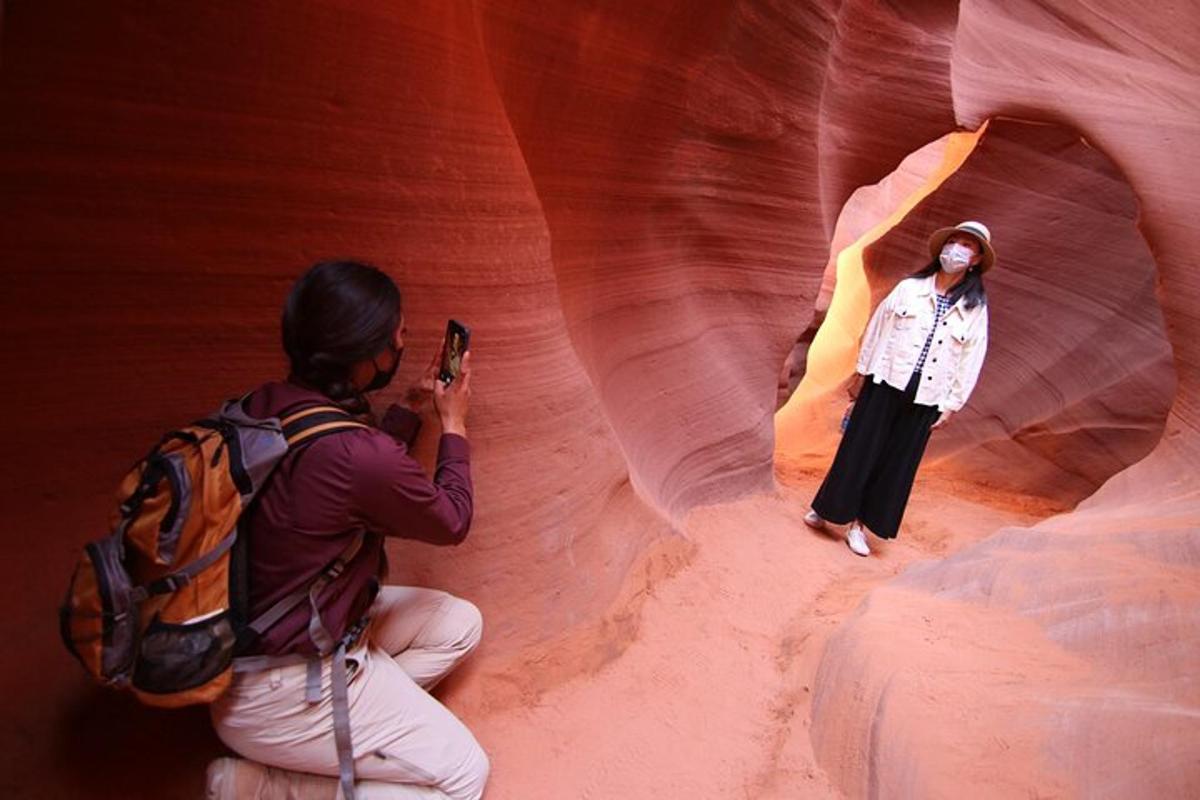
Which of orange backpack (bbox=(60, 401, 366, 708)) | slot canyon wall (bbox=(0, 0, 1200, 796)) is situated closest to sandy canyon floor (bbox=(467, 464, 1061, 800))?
slot canyon wall (bbox=(0, 0, 1200, 796))

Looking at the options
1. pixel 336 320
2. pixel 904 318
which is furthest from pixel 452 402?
pixel 904 318

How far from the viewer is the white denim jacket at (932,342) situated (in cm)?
390

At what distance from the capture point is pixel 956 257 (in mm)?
3842

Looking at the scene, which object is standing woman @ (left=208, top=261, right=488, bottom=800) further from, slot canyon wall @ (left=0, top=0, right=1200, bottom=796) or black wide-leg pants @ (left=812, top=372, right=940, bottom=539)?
black wide-leg pants @ (left=812, top=372, right=940, bottom=539)

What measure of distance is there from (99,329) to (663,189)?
2.78 meters

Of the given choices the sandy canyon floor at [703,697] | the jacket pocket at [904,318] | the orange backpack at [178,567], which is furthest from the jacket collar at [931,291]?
the orange backpack at [178,567]

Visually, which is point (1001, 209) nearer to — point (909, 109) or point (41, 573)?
point (909, 109)

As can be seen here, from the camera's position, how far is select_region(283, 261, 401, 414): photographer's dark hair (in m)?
1.52

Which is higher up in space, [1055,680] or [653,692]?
[1055,680]

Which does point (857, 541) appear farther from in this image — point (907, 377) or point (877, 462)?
point (907, 377)

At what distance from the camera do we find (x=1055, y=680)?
7.14ft

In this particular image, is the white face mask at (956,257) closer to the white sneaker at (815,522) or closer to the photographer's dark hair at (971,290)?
the photographer's dark hair at (971,290)

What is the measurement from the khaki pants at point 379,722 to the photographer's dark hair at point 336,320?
26.4 inches

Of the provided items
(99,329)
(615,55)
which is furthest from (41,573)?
(615,55)
